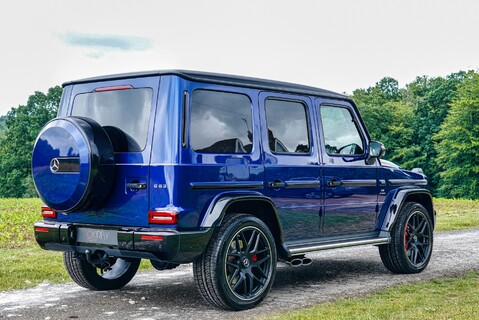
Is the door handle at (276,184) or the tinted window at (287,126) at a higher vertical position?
the tinted window at (287,126)

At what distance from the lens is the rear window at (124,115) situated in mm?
6016

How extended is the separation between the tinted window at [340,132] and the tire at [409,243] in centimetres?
108

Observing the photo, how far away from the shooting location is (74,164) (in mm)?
5797

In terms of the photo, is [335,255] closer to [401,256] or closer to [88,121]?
[401,256]

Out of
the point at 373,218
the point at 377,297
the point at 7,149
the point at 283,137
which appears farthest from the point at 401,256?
the point at 7,149

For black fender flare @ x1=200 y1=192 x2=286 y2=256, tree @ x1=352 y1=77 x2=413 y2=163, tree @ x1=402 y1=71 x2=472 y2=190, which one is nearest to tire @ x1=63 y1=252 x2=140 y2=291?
black fender flare @ x1=200 y1=192 x2=286 y2=256

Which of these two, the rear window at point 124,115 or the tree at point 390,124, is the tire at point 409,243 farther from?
the tree at point 390,124

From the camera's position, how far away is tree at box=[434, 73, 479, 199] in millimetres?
51812

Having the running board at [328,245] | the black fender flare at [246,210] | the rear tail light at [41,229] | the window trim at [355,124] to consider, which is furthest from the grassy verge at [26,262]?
the window trim at [355,124]

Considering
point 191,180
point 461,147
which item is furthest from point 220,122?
point 461,147

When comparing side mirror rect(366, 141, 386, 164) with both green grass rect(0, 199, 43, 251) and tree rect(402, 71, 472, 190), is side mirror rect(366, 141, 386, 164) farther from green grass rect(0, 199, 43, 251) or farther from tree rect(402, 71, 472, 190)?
tree rect(402, 71, 472, 190)

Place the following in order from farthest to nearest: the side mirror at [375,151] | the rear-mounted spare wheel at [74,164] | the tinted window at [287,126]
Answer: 1. the side mirror at [375,151]
2. the tinted window at [287,126]
3. the rear-mounted spare wheel at [74,164]

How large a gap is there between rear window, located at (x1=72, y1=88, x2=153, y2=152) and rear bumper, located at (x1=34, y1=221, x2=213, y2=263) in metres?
0.76

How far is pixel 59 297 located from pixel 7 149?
51953 millimetres
